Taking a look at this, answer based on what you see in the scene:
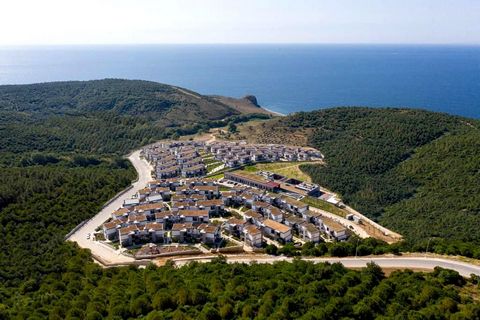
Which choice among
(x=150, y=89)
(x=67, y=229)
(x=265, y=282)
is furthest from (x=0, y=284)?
(x=150, y=89)

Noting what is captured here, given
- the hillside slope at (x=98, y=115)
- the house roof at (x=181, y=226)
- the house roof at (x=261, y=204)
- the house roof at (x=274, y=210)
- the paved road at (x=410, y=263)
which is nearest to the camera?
the paved road at (x=410, y=263)

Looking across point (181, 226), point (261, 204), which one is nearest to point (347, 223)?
point (261, 204)

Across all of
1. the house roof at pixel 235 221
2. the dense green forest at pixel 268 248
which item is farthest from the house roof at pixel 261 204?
the dense green forest at pixel 268 248

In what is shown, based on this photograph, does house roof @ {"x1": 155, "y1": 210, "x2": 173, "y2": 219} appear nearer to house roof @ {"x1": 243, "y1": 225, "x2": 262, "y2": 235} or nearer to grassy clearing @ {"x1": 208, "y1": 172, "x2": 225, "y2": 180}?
house roof @ {"x1": 243, "y1": 225, "x2": 262, "y2": 235}

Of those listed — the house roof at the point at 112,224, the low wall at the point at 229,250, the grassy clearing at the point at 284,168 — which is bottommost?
the low wall at the point at 229,250

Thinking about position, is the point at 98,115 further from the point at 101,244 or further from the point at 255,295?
the point at 255,295

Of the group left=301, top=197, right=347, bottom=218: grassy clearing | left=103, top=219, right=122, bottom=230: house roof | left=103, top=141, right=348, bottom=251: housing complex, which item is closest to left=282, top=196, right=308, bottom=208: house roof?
left=103, top=141, right=348, bottom=251: housing complex

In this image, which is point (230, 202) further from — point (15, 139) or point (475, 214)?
point (15, 139)

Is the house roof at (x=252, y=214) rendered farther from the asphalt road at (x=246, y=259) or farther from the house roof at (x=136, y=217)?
the house roof at (x=136, y=217)
